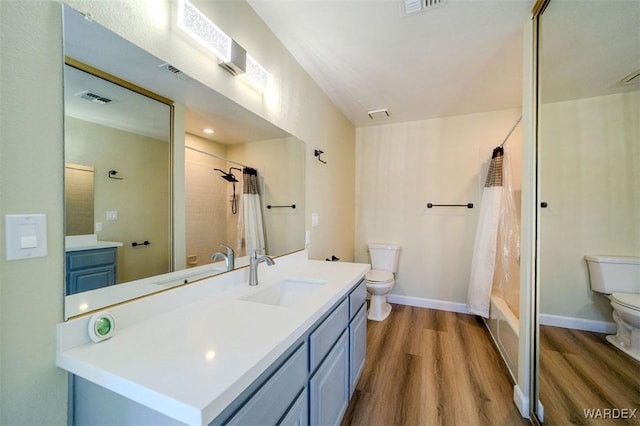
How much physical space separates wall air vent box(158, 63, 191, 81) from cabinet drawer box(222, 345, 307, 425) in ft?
3.94

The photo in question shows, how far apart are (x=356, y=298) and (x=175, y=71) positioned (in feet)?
5.07

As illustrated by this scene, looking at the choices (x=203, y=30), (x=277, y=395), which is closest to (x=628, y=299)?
(x=277, y=395)

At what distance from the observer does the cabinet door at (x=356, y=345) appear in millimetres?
1515

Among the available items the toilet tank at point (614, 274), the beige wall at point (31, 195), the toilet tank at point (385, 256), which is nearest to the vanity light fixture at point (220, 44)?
the beige wall at point (31, 195)

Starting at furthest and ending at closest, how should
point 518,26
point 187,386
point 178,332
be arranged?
point 518,26 < point 178,332 < point 187,386

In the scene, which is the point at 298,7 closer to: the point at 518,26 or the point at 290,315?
the point at 518,26

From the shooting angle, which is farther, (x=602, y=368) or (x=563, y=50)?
(x=563, y=50)

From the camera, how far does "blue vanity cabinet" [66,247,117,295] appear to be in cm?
73

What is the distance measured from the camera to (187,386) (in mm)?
545

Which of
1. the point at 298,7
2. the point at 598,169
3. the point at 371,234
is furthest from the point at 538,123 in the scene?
the point at 371,234

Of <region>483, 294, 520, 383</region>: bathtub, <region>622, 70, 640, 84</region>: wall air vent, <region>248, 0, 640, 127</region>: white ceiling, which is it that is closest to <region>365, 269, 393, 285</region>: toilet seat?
<region>483, 294, 520, 383</region>: bathtub

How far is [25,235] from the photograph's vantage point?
0.62 m

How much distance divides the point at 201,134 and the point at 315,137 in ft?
4.05

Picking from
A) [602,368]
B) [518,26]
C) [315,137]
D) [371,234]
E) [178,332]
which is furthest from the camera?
[371,234]
